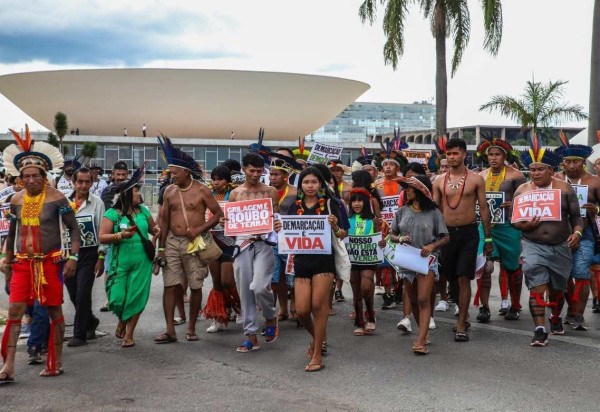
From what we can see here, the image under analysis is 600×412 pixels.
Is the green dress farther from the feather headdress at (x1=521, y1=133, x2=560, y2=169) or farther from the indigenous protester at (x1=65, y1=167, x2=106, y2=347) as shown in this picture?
the feather headdress at (x1=521, y1=133, x2=560, y2=169)

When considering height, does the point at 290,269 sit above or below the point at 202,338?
above

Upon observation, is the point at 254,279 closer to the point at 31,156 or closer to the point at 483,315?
the point at 31,156

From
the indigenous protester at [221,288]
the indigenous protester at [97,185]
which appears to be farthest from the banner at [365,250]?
the indigenous protester at [97,185]

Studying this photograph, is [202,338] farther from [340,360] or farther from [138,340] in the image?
[340,360]

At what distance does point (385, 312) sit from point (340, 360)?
2.89 meters

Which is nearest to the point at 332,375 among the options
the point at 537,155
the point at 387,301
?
the point at 537,155

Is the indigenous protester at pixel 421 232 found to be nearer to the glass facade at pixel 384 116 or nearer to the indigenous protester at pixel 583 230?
the indigenous protester at pixel 583 230

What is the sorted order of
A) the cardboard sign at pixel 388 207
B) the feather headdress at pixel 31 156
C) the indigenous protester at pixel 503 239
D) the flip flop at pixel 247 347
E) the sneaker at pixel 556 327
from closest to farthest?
1. the feather headdress at pixel 31 156
2. the flip flop at pixel 247 347
3. the sneaker at pixel 556 327
4. the indigenous protester at pixel 503 239
5. the cardboard sign at pixel 388 207

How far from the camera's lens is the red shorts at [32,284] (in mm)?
7000

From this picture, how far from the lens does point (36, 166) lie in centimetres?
722

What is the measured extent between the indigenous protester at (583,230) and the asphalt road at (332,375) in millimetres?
321

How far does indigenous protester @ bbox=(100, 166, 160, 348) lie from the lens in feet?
26.9

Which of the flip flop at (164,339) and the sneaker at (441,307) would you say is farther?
the sneaker at (441,307)

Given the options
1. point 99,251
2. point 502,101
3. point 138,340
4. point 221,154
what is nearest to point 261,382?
point 138,340
